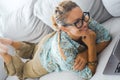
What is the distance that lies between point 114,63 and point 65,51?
0.22m

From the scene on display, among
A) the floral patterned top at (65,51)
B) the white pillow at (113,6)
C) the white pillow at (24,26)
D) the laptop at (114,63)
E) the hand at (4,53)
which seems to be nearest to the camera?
the laptop at (114,63)

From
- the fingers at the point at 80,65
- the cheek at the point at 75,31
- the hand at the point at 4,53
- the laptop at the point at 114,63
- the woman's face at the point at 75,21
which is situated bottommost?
the hand at the point at 4,53

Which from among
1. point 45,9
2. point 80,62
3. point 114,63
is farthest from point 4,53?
point 114,63

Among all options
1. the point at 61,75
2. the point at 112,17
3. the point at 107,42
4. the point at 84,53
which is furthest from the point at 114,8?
the point at 61,75

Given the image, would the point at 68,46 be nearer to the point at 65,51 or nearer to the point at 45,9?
the point at 65,51

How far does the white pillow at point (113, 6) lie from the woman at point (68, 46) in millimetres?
170

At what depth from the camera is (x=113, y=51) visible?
3.54 ft

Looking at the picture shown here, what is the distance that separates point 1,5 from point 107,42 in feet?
2.70

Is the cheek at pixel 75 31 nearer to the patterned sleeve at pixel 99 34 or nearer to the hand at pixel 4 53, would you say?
the patterned sleeve at pixel 99 34

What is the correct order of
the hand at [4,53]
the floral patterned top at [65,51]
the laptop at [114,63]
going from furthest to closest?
the hand at [4,53]
the floral patterned top at [65,51]
the laptop at [114,63]

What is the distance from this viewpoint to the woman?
3.39ft

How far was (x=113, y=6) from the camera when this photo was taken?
1.29m

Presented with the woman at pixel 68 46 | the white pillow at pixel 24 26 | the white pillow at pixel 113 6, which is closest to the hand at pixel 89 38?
the woman at pixel 68 46

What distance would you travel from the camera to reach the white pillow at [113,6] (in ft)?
4.20
